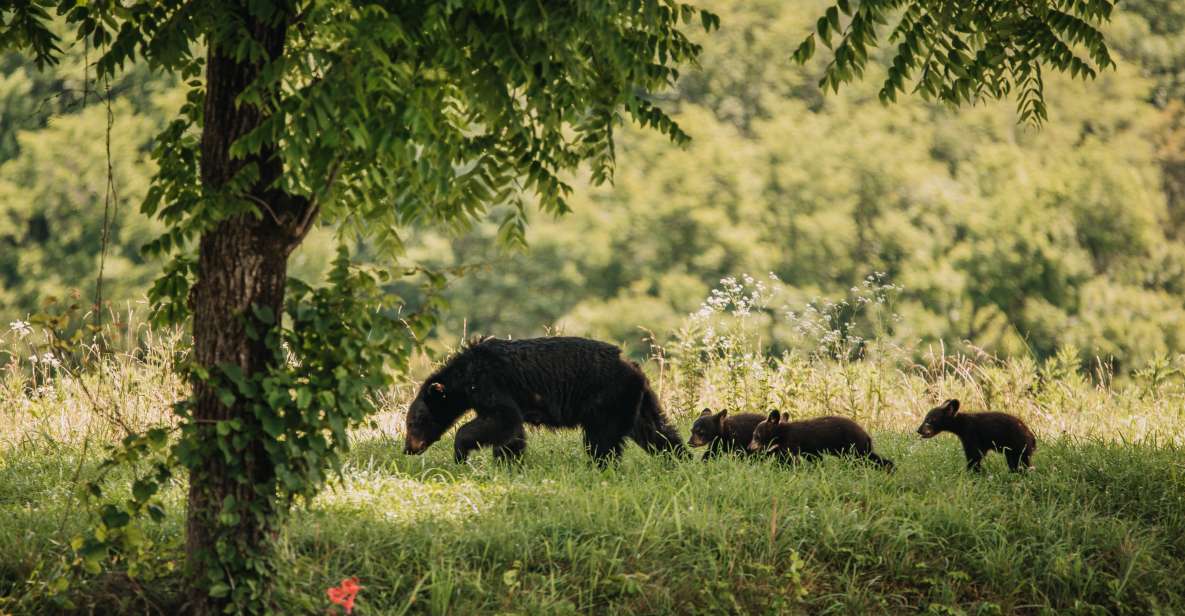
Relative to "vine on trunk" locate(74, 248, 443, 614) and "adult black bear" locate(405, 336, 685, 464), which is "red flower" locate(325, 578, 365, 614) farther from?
"adult black bear" locate(405, 336, 685, 464)

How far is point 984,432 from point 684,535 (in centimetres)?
301

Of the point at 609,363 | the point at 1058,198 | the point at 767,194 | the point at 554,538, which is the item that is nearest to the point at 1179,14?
the point at 1058,198

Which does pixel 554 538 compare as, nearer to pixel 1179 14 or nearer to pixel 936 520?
pixel 936 520

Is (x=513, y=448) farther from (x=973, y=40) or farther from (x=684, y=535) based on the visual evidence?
(x=973, y=40)

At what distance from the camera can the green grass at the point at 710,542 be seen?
19.3 feet

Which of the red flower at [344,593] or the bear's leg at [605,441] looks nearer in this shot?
the red flower at [344,593]

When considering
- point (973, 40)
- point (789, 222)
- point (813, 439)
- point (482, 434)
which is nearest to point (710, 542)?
point (813, 439)

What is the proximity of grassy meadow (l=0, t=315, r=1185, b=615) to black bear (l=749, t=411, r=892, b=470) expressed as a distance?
15 centimetres

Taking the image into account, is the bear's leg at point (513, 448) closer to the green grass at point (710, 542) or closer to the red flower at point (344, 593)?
the green grass at point (710, 542)

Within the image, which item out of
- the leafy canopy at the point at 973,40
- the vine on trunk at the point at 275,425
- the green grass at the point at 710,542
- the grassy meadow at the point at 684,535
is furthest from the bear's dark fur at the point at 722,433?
the vine on trunk at the point at 275,425

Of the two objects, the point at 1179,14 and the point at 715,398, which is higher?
the point at 1179,14

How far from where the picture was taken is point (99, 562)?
5.46 metres

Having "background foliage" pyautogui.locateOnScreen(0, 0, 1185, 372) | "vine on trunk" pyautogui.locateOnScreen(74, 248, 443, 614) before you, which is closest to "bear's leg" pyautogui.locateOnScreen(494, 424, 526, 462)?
"vine on trunk" pyautogui.locateOnScreen(74, 248, 443, 614)

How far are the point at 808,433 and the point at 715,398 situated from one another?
2.80m
